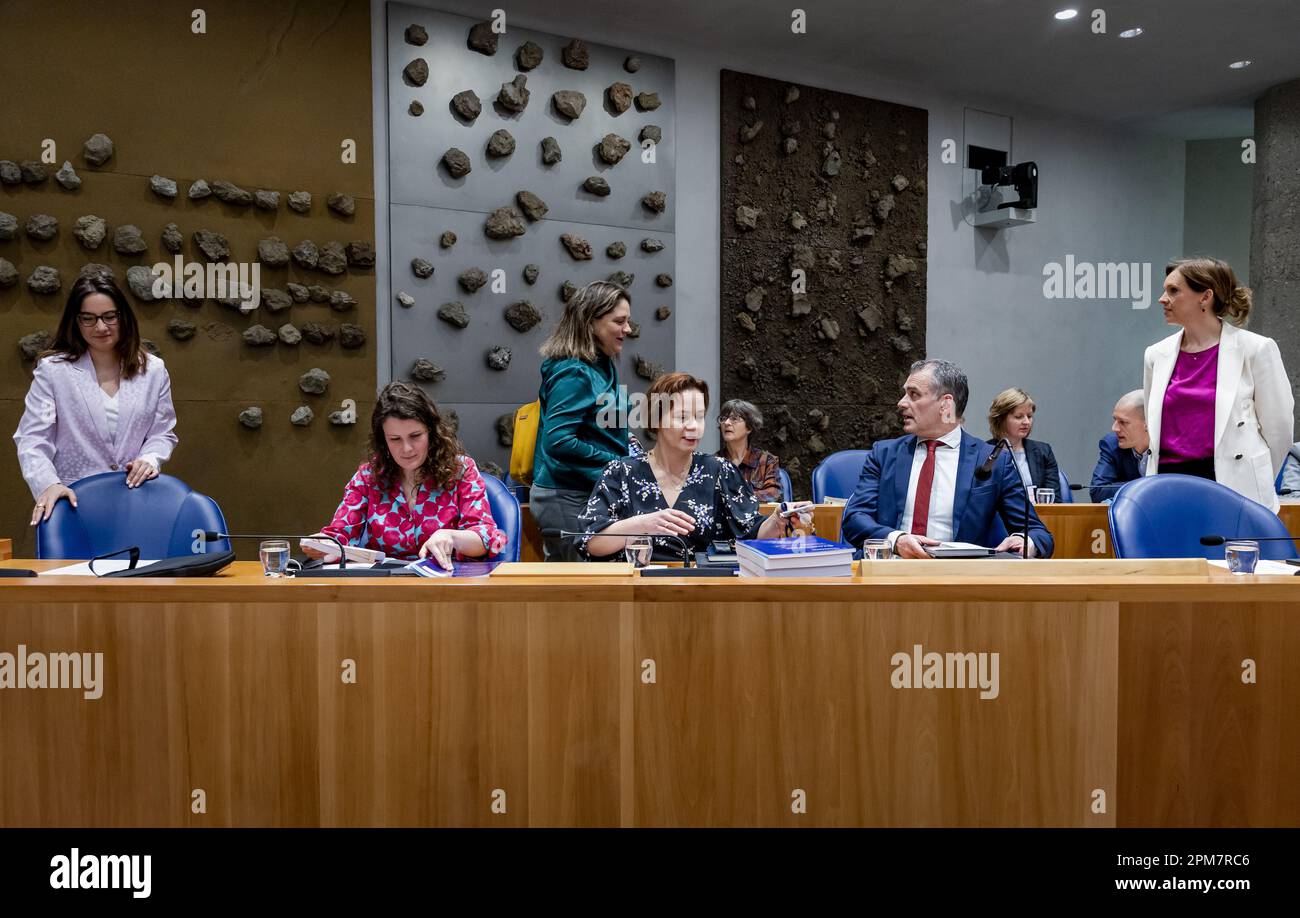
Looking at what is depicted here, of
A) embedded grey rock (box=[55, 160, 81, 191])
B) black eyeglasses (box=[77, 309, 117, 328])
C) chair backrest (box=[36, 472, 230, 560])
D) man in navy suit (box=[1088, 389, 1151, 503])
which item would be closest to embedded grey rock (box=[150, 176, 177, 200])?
embedded grey rock (box=[55, 160, 81, 191])

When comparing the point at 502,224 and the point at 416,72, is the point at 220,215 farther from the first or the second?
the point at 502,224

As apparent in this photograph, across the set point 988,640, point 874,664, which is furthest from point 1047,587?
point 874,664

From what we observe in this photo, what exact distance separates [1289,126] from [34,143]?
7.55 metres

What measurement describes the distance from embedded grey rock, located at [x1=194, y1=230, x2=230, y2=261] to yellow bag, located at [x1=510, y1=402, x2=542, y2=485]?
1932 mm

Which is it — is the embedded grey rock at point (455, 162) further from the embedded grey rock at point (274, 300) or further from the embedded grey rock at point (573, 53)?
the embedded grey rock at point (274, 300)

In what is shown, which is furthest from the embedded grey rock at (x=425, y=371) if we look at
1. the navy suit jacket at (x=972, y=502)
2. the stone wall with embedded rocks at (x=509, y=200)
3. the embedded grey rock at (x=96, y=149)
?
the navy suit jacket at (x=972, y=502)

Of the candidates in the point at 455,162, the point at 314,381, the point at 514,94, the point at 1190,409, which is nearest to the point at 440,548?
the point at 1190,409

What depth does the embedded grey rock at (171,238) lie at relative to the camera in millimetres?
4152

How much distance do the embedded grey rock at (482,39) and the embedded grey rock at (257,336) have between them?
1857mm

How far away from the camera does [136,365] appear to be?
9.39 feet

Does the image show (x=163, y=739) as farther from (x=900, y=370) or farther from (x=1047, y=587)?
(x=900, y=370)

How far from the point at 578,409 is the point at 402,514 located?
70 cm

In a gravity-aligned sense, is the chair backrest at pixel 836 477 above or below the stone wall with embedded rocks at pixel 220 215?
below

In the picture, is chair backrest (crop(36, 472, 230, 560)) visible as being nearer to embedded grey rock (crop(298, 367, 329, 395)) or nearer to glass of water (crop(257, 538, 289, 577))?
glass of water (crop(257, 538, 289, 577))
